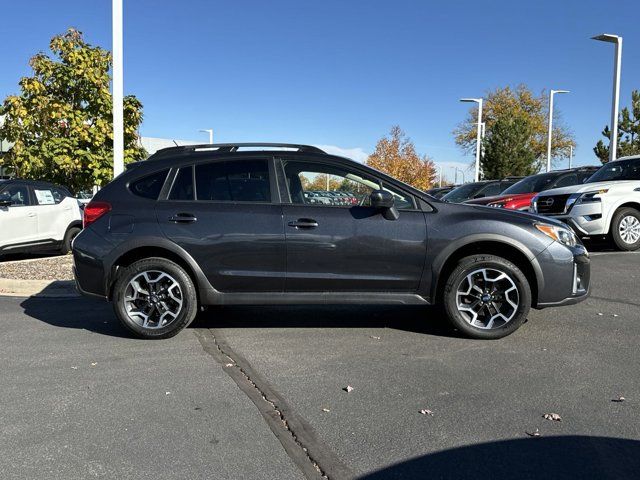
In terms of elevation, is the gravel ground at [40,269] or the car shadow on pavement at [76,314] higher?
the gravel ground at [40,269]

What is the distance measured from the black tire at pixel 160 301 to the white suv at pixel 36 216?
6.08 meters

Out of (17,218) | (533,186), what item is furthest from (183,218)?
(533,186)

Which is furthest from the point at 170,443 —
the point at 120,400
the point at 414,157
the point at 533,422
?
the point at 414,157

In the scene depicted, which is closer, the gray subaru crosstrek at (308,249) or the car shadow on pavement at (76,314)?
the gray subaru crosstrek at (308,249)

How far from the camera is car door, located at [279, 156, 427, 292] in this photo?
17.1 ft

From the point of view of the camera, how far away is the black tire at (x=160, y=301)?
5.30 m

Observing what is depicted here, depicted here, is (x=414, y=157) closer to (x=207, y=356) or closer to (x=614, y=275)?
(x=614, y=275)

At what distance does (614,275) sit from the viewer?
8453 millimetres

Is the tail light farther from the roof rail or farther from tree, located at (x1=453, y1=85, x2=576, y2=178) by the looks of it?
tree, located at (x1=453, y1=85, x2=576, y2=178)

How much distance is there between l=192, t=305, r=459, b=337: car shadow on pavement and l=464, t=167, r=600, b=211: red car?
7.03m

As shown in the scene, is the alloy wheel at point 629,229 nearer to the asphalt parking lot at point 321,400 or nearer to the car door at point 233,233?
the asphalt parking lot at point 321,400

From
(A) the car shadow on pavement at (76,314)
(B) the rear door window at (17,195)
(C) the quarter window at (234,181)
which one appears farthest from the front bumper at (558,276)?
(B) the rear door window at (17,195)

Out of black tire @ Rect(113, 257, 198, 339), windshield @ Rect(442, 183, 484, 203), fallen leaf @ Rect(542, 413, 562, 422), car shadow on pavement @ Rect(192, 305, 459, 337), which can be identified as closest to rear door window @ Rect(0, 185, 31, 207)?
car shadow on pavement @ Rect(192, 305, 459, 337)

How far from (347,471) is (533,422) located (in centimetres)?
127
